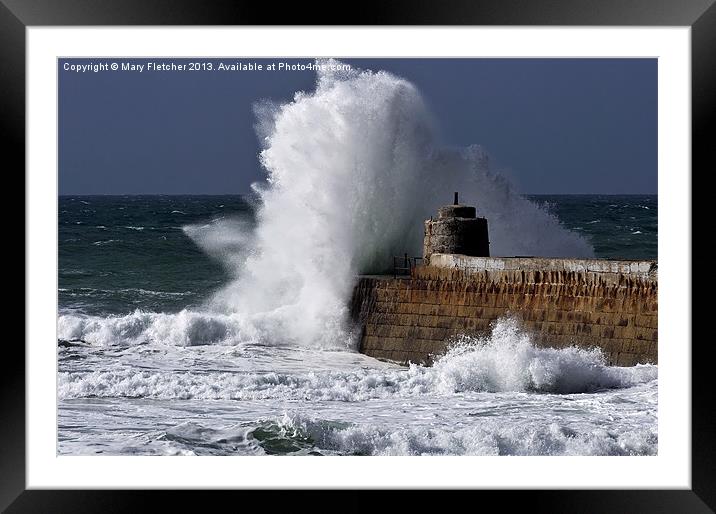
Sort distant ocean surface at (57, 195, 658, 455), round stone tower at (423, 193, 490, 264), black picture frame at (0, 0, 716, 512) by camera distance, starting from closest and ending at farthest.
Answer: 1. black picture frame at (0, 0, 716, 512)
2. distant ocean surface at (57, 195, 658, 455)
3. round stone tower at (423, 193, 490, 264)

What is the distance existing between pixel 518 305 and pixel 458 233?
1341 mm

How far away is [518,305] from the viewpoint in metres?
10.5

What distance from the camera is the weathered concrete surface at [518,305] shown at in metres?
9.88

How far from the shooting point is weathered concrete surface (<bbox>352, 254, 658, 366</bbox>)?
32.4 ft

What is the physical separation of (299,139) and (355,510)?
844 cm

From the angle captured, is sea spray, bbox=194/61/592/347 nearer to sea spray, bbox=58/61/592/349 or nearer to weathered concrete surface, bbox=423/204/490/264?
sea spray, bbox=58/61/592/349

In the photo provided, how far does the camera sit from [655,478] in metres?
5.90

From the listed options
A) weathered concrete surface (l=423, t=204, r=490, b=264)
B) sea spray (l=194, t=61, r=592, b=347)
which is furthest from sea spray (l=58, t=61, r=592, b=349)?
weathered concrete surface (l=423, t=204, r=490, b=264)

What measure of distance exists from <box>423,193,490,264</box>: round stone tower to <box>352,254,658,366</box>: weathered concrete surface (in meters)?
0.22
